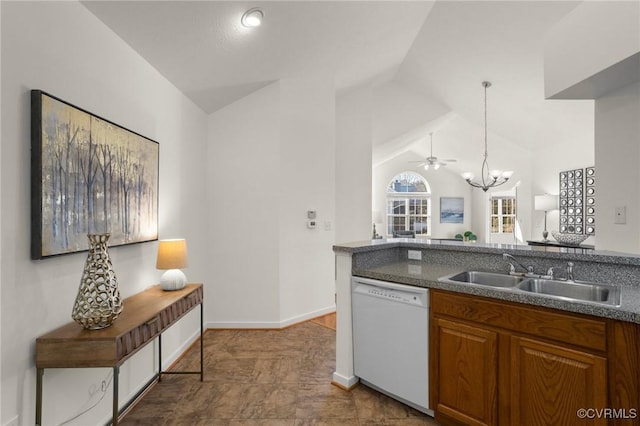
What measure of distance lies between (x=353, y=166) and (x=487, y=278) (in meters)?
2.96

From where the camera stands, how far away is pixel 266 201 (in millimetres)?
3566

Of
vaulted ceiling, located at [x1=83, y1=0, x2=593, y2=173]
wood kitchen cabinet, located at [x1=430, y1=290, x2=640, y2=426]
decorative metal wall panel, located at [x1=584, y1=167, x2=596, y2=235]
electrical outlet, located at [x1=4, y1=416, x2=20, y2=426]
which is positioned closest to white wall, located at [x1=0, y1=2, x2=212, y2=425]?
electrical outlet, located at [x1=4, y1=416, x2=20, y2=426]

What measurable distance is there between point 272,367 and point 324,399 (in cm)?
66

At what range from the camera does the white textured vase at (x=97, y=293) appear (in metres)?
1.50

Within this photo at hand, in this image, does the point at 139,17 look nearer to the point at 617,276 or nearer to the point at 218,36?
the point at 218,36

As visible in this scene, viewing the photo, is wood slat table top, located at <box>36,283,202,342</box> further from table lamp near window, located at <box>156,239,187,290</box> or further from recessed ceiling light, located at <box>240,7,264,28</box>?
recessed ceiling light, located at <box>240,7,264,28</box>

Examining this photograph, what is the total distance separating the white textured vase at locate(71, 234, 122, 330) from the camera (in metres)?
1.50

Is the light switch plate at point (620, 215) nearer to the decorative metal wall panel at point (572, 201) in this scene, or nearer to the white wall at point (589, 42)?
the white wall at point (589, 42)

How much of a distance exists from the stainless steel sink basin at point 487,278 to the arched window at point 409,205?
→ 8594 millimetres

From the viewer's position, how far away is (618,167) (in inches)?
96.7

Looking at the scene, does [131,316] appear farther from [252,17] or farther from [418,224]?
[418,224]

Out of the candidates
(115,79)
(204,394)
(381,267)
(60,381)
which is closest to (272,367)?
(204,394)

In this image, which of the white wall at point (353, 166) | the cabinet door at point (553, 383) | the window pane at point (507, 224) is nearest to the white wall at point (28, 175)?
the cabinet door at point (553, 383)

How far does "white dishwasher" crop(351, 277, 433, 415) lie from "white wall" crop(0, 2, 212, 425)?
1.64 meters
